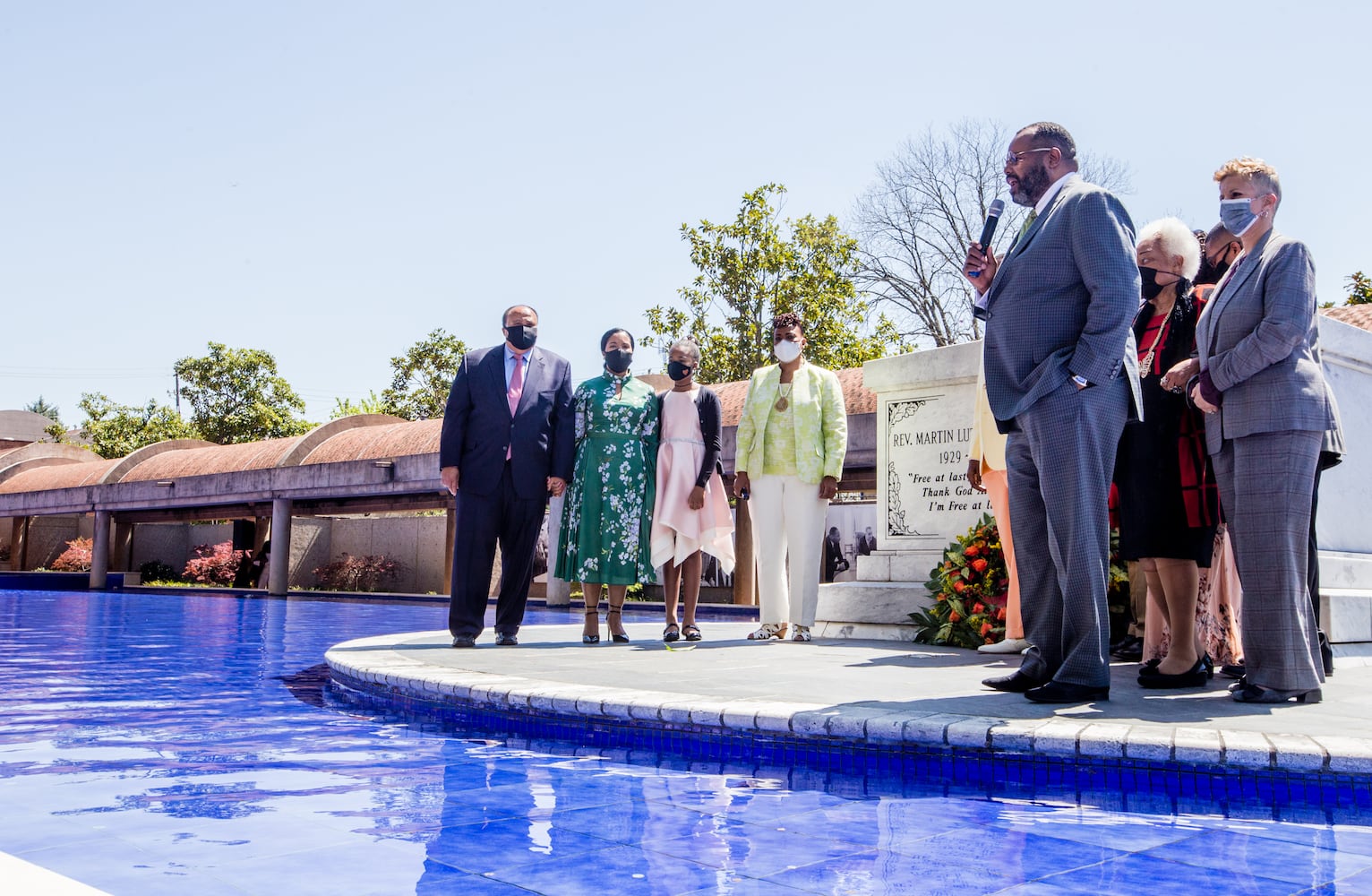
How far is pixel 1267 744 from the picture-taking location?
10.4 feet

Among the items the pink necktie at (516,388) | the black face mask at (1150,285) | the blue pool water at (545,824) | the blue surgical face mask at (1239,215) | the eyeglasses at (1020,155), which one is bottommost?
the blue pool water at (545,824)

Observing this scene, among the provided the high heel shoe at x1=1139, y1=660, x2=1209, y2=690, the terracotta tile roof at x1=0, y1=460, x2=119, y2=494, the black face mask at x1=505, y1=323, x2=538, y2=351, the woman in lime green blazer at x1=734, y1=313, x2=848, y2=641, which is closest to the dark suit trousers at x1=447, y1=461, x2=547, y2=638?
the black face mask at x1=505, y1=323, x2=538, y2=351

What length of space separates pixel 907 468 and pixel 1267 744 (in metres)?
4.93

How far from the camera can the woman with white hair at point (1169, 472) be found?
15.5 ft

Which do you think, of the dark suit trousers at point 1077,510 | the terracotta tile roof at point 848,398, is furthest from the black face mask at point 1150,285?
the terracotta tile roof at point 848,398

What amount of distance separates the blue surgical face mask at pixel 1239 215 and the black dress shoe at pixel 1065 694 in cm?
184

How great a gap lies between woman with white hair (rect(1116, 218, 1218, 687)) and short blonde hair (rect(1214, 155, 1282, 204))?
600mm

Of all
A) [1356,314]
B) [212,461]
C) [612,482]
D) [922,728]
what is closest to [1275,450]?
[922,728]

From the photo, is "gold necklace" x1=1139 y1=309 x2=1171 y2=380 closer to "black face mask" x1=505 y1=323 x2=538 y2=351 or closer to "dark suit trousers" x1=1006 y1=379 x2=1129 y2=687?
"dark suit trousers" x1=1006 y1=379 x2=1129 y2=687

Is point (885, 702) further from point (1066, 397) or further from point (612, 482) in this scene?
point (612, 482)

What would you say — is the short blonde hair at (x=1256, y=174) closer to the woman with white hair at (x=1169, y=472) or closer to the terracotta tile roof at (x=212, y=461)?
the woman with white hair at (x=1169, y=472)

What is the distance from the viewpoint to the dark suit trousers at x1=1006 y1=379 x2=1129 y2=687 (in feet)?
13.6

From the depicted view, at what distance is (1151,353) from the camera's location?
5152mm

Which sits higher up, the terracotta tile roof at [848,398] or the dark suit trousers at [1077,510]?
the terracotta tile roof at [848,398]
